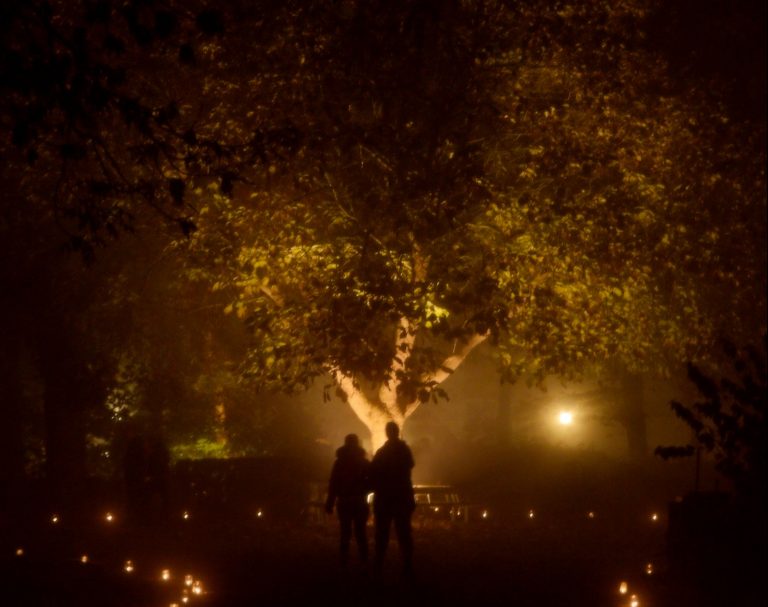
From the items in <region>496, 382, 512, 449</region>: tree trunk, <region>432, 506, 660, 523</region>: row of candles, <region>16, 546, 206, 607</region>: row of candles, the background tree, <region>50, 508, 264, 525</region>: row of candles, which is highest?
<region>496, 382, 512, 449</region>: tree trunk

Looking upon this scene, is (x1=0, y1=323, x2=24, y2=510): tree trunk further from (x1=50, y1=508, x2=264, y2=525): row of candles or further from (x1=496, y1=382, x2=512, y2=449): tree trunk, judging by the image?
(x1=496, y1=382, x2=512, y2=449): tree trunk

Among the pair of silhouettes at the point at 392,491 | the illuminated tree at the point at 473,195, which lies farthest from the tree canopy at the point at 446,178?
the pair of silhouettes at the point at 392,491

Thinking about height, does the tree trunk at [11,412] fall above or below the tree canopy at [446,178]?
below

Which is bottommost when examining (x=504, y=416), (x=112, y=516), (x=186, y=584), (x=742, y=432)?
(x=186, y=584)

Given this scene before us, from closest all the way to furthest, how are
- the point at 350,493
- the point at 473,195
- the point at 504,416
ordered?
the point at 350,493 → the point at 473,195 → the point at 504,416

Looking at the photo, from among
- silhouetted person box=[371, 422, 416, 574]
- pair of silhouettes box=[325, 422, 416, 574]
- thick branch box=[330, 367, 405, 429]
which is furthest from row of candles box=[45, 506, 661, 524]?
silhouetted person box=[371, 422, 416, 574]

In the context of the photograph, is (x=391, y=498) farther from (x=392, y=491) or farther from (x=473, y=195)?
(x=473, y=195)

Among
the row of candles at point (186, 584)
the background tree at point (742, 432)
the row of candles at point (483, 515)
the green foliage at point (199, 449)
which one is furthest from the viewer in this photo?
the green foliage at point (199, 449)

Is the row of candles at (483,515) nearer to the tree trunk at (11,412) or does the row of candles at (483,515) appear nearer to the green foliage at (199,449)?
the tree trunk at (11,412)

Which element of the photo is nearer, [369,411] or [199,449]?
[369,411]

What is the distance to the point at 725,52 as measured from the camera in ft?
71.2

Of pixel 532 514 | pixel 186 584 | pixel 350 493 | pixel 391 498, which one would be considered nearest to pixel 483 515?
pixel 532 514

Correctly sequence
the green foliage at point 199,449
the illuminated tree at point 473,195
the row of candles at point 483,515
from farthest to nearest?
1. the green foliage at point 199,449
2. the row of candles at point 483,515
3. the illuminated tree at point 473,195

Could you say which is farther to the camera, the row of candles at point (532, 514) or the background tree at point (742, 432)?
the row of candles at point (532, 514)
